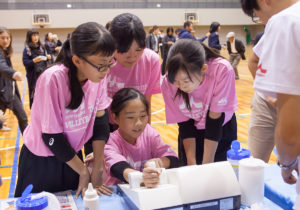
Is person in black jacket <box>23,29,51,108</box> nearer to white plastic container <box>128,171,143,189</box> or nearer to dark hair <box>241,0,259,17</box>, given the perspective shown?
white plastic container <box>128,171,143,189</box>

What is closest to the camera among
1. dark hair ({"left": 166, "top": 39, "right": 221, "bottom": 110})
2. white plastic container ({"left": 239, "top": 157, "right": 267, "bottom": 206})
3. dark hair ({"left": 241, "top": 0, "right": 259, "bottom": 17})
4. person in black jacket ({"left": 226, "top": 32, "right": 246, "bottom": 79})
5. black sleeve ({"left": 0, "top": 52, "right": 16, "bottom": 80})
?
dark hair ({"left": 241, "top": 0, "right": 259, "bottom": 17})

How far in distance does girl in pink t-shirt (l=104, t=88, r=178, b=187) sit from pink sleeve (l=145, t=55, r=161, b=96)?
266mm

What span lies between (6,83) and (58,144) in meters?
2.78

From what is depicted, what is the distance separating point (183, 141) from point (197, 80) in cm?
42

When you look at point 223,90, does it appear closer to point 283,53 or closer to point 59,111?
point 59,111

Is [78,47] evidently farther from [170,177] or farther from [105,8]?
[105,8]

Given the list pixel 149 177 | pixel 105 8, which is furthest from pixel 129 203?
pixel 105 8

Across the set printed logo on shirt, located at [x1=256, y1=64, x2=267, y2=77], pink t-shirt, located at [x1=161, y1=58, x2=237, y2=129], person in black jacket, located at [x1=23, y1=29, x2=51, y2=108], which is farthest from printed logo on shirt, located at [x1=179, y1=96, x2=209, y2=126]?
person in black jacket, located at [x1=23, y1=29, x2=51, y2=108]

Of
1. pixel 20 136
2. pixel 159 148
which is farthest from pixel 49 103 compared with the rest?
pixel 20 136

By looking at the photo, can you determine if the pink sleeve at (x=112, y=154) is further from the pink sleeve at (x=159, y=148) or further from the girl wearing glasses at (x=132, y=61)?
the girl wearing glasses at (x=132, y=61)

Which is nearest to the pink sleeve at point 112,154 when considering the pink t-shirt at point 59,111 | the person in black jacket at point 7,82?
the pink t-shirt at point 59,111

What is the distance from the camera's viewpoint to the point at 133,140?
1.74 m

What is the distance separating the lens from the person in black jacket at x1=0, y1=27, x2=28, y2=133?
11.9ft

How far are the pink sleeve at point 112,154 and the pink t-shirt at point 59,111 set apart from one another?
134 mm
